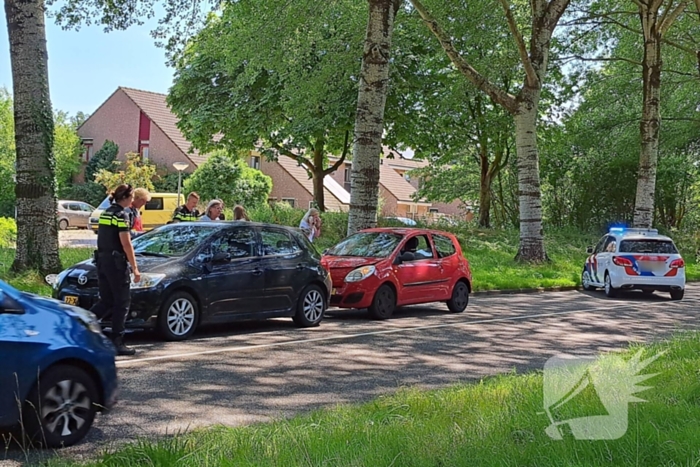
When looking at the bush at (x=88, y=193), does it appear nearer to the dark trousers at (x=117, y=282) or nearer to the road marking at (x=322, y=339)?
the road marking at (x=322, y=339)

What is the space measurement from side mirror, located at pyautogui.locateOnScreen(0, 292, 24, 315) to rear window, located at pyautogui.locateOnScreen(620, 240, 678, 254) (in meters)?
16.7

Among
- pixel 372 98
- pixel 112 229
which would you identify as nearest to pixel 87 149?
pixel 372 98

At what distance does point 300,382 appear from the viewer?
8039 mm

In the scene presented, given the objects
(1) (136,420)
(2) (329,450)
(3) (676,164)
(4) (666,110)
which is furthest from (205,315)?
(3) (676,164)

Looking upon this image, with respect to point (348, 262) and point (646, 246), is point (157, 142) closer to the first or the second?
point (646, 246)

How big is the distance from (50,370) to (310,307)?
22.9ft

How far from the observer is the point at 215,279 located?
10.8m

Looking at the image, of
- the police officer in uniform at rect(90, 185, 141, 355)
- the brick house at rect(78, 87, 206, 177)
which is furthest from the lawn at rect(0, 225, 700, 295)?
the brick house at rect(78, 87, 206, 177)

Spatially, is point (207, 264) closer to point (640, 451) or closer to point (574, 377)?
point (574, 377)

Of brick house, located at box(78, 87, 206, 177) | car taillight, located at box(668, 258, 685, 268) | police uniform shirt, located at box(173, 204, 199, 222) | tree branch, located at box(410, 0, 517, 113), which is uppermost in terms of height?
brick house, located at box(78, 87, 206, 177)

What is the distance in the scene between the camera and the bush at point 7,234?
21.2 m

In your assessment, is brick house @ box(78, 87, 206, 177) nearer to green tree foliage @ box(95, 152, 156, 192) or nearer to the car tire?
green tree foliage @ box(95, 152, 156, 192)

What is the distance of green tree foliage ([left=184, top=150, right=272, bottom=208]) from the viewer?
46531mm

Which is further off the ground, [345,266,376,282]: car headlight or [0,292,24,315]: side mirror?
[0,292,24,315]: side mirror
